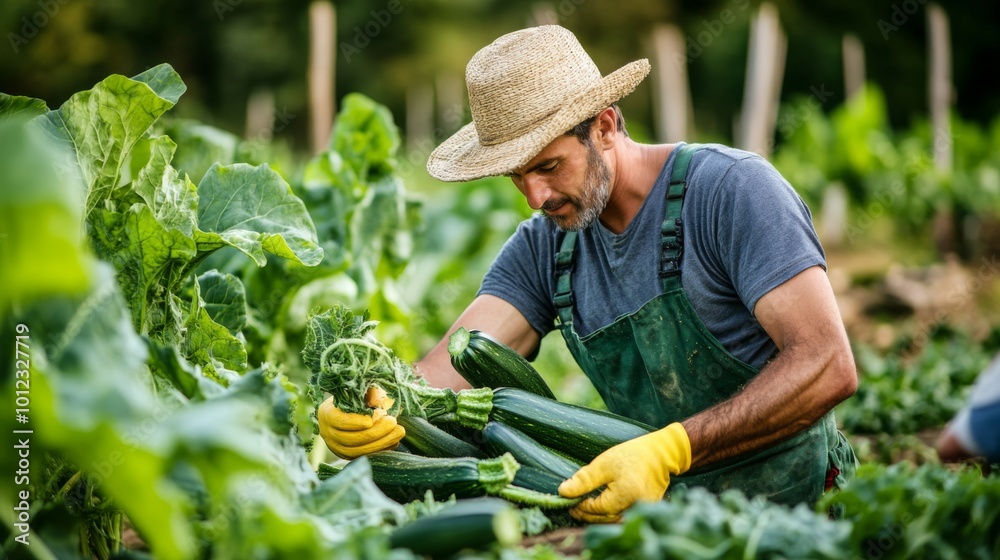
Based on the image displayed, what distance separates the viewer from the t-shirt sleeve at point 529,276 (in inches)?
179

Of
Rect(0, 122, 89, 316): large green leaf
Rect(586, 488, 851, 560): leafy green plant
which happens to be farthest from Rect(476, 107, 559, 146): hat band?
Rect(0, 122, 89, 316): large green leaf

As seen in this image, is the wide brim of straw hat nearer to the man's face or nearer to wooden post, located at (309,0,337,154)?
the man's face

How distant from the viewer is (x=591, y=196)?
13.2ft

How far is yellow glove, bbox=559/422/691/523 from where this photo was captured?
3.37m

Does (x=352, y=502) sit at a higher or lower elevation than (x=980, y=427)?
higher

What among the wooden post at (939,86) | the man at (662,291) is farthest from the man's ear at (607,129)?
the wooden post at (939,86)

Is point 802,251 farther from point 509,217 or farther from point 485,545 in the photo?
point 509,217

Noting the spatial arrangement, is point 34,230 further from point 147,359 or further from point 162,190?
point 162,190

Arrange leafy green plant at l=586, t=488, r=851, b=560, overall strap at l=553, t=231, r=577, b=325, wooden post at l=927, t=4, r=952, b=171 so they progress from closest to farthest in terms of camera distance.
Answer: leafy green plant at l=586, t=488, r=851, b=560
overall strap at l=553, t=231, r=577, b=325
wooden post at l=927, t=4, r=952, b=171

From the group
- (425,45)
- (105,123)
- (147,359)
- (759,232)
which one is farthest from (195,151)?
(425,45)

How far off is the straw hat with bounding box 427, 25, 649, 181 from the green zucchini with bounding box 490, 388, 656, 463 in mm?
918

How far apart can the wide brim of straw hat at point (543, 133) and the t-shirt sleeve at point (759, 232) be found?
579 millimetres

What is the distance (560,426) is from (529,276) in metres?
1.03

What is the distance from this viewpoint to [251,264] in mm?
5398
